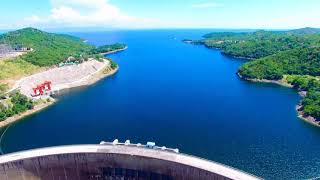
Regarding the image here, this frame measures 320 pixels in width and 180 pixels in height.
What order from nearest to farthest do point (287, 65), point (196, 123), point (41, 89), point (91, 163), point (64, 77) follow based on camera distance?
point (91, 163) → point (196, 123) → point (41, 89) → point (64, 77) → point (287, 65)

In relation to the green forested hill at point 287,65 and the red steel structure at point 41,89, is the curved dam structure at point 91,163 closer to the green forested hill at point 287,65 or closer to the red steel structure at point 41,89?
the red steel structure at point 41,89

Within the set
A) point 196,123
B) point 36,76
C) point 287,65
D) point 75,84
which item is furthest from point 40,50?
point 196,123

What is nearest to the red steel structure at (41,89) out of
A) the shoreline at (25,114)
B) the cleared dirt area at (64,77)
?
the cleared dirt area at (64,77)

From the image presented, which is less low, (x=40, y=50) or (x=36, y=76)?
(x=40, y=50)

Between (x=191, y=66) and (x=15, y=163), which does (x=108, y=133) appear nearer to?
(x=15, y=163)

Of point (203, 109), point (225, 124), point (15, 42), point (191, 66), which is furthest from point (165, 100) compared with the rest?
point (15, 42)

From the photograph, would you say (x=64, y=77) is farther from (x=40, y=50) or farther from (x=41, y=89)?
(x=40, y=50)

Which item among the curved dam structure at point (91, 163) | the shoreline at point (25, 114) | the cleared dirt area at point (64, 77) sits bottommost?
the shoreline at point (25, 114)
